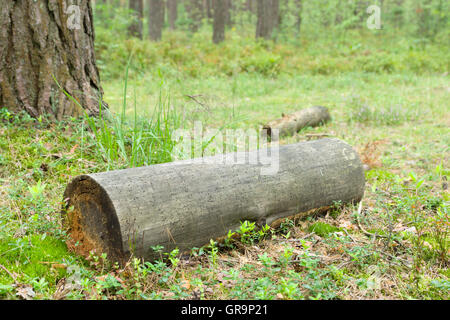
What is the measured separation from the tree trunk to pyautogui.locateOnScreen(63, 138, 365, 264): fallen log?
1.89 meters

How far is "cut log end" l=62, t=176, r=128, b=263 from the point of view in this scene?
243 centimetres

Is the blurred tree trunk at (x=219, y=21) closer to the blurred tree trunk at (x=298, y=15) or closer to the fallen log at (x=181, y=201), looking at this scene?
the blurred tree trunk at (x=298, y=15)

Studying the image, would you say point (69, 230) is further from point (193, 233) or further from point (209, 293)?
point (209, 293)

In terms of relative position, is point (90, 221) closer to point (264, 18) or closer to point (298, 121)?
point (298, 121)

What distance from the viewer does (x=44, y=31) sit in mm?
4234

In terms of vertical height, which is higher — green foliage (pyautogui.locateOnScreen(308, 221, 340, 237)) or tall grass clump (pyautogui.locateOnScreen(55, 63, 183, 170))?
tall grass clump (pyautogui.locateOnScreen(55, 63, 183, 170))

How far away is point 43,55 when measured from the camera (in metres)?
4.27

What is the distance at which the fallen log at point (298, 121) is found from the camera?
629 cm

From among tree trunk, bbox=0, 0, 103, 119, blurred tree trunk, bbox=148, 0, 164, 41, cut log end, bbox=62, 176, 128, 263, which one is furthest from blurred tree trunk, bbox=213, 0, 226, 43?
cut log end, bbox=62, 176, 128, 263

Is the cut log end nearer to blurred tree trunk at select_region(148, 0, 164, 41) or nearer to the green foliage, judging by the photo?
the green foliage

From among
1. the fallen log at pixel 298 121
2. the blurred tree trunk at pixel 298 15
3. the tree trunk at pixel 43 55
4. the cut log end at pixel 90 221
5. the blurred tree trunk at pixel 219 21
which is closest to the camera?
the cut log end at pixel 90 221

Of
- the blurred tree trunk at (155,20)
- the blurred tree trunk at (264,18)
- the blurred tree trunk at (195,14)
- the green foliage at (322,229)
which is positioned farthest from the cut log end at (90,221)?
the blurred tree trunk at (195,14)

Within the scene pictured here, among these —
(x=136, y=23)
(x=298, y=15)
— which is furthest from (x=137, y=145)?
(x=298, y=15)

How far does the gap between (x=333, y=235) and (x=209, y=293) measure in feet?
4.11
